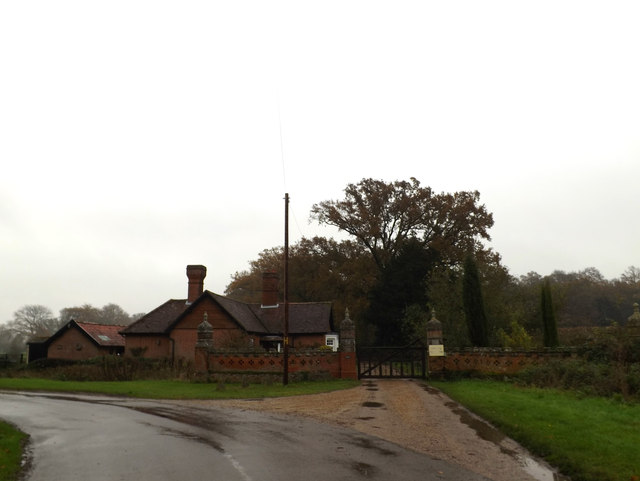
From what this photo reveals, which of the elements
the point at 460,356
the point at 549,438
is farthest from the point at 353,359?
the point at 549,438

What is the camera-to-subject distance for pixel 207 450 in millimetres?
9461

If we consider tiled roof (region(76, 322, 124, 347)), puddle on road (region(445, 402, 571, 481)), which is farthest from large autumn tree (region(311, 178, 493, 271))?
puddle on road (region(445, 402, 571, 481))

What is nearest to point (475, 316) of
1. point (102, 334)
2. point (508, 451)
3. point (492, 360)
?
point (492, 360)

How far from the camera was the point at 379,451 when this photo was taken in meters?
9.54

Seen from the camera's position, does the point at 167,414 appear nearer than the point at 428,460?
No

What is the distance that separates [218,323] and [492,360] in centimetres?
1963

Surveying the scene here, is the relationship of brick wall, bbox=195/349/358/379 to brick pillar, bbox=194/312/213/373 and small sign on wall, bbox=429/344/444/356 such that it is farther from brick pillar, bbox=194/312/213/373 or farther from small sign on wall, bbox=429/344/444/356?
small sign on wall, bbox=429/344/444/356

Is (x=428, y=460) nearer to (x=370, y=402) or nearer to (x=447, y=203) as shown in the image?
(x=370, y=402)

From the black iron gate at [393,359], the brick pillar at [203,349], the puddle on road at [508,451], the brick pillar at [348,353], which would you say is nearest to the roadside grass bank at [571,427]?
the puddle on road at [508,451]

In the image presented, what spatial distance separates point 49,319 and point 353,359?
94071 millimetres

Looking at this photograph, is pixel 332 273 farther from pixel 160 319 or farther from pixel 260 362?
pixel 260 362

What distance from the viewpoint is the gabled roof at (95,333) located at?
144 feet

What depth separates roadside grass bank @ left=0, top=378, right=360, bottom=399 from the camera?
20109 mm

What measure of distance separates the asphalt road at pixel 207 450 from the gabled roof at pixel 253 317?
2295 cm
